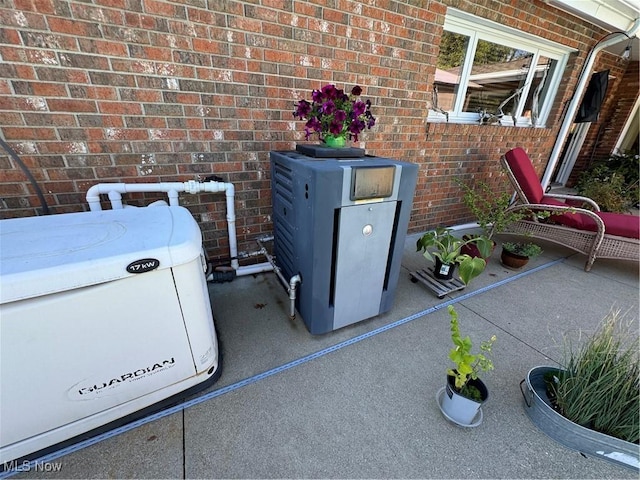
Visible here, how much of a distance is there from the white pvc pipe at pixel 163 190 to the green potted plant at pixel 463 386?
1.52 metres

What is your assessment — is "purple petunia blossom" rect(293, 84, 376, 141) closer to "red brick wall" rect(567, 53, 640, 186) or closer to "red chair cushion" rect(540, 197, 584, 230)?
"red chair cushion" rect(540, 197, 584, 230)

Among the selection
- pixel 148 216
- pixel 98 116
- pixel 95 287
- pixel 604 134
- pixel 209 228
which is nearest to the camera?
pixel 95 287

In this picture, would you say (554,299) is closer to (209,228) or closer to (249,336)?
(249,336)

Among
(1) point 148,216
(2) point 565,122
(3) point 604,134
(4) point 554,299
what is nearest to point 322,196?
(1) point 148,216

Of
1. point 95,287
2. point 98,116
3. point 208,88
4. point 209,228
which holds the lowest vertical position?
point 209,228

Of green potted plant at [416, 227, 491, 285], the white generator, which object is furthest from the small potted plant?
the white generator

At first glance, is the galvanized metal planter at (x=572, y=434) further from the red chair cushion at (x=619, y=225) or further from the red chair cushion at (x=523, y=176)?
the red chair cushion at (x=523, y=176)

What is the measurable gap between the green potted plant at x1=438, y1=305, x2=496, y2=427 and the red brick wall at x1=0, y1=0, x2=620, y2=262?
1.64 metres

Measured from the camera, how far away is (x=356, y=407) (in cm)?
123

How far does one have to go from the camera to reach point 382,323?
1.76 m

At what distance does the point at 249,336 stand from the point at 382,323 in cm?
86

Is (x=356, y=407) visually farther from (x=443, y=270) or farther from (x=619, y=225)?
(x=619, y=225)

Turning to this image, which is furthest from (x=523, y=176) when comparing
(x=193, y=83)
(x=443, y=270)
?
(x=193, y=83)

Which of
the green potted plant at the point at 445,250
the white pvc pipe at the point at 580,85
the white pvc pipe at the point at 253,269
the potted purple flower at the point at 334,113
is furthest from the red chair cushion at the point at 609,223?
the white pvc pipe at the point at 253,269
